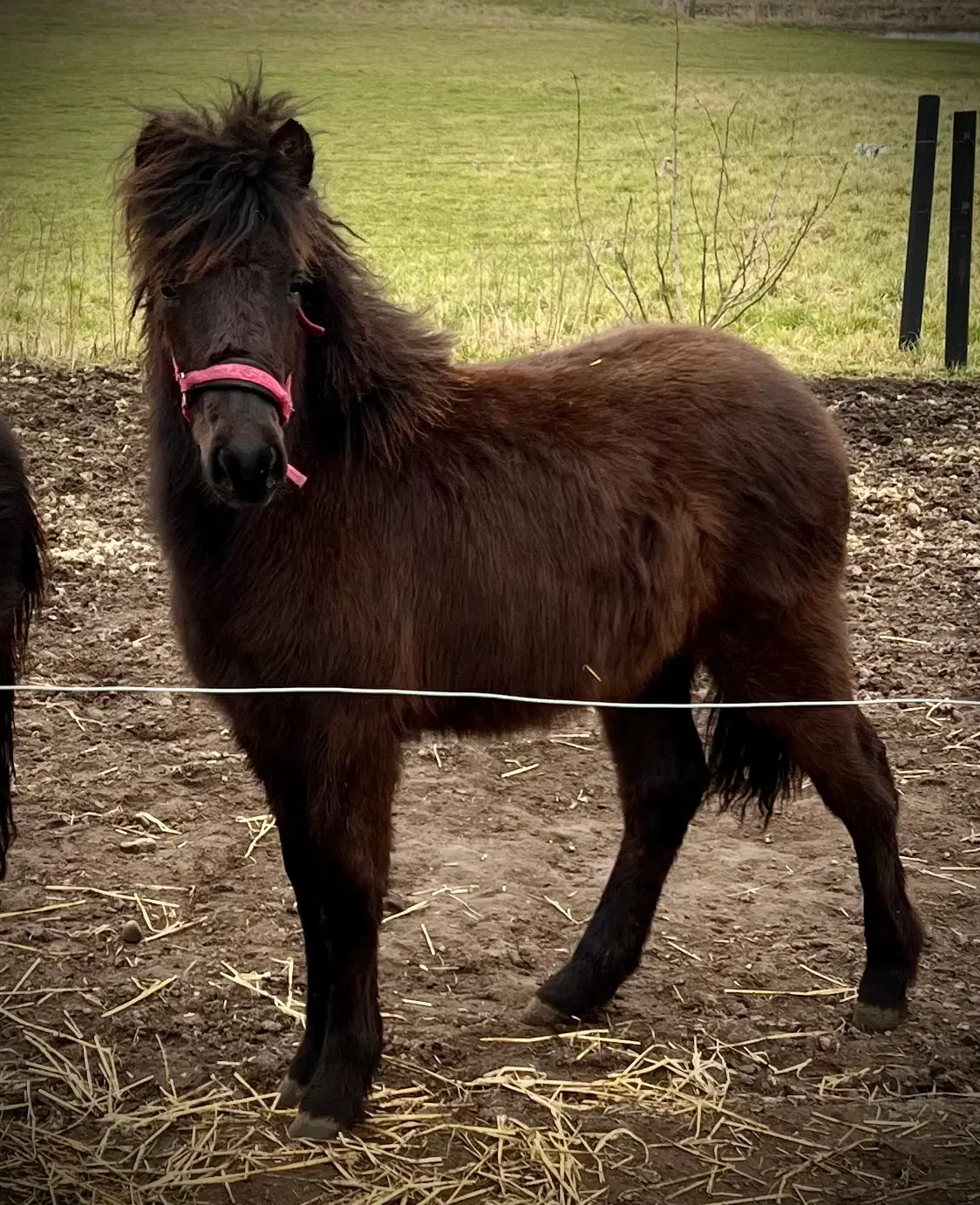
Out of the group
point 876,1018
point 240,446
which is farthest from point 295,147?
point 876,1018

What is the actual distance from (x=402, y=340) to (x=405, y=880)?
185 centimetres

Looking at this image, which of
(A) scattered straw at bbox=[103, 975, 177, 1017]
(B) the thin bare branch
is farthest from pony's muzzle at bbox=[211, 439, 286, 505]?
(B) the thin bare branch

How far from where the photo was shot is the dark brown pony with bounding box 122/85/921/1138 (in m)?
2.47

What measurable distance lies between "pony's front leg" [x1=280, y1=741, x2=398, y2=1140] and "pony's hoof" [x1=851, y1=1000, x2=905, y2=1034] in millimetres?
1305

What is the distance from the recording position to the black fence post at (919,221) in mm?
10070

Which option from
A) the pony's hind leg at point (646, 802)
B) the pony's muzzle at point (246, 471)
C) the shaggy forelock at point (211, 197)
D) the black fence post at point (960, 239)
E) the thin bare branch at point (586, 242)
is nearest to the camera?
the pony's muzzle at point (246, 471)

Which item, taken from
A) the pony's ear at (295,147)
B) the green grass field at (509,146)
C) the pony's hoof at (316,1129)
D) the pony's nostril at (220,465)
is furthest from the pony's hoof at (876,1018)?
the green grass field at (509,146)

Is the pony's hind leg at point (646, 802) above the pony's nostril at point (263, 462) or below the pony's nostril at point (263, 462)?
below

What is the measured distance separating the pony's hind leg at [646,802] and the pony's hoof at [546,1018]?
95 millimetres

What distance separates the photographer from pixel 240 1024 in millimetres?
3225

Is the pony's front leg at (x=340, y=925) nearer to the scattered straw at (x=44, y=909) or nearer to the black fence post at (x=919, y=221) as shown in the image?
the scattered straw at (x=44, y=909)

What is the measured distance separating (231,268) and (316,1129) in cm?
191

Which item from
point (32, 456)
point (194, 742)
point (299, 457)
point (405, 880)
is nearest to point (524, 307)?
point (32, 456)

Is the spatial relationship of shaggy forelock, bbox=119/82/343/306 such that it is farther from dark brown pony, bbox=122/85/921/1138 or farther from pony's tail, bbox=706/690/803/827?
pony's tail, bbox=706/690/803/827
